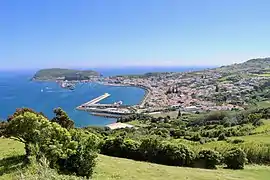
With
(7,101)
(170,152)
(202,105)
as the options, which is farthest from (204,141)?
(7,101)

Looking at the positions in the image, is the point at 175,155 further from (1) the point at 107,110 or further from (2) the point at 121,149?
(1) the point at 107,110

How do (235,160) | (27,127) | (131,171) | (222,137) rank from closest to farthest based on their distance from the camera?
(27,127) < (131,171) < (235,160) < (222,137)

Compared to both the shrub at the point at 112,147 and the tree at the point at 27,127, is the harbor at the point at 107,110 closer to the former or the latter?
the shrub at the point at 112,147

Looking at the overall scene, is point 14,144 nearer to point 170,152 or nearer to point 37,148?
point 37,148

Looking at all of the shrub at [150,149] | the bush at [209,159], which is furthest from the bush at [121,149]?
the bush at [209,159]

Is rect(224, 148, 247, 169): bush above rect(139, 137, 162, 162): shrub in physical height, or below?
below

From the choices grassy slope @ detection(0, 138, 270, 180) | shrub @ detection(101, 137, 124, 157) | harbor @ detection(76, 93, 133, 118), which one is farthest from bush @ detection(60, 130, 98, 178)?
harbor @ detection(76, 93, 133, 118)

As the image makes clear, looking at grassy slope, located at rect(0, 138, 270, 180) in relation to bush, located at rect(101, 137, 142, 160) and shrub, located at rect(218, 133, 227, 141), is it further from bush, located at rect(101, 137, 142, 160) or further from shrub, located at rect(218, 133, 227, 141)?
shrub, located at rect(218, 133, 227, 141)

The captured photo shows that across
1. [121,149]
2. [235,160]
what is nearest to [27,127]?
[121,149]

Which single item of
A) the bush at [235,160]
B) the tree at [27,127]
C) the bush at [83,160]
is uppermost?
the tree at [27,127]
